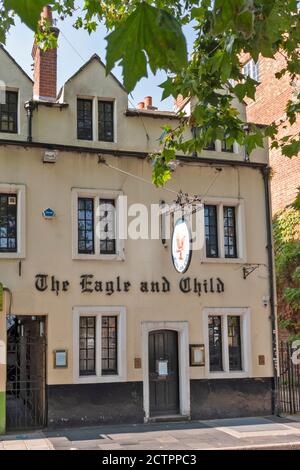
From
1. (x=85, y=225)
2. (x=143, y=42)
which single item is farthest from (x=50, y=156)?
(x=143, y=42)

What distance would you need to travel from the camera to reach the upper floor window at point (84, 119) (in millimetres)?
15773

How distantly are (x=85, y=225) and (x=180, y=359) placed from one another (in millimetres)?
4462

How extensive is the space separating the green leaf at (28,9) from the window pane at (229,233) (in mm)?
15087

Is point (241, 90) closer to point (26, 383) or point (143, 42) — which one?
point (143, 42)

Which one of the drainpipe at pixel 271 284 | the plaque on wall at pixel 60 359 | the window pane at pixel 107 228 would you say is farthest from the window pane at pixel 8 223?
the drainpipe at pixel 271 284

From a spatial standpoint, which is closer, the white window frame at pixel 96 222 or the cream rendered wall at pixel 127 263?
the cream rendered wall at pixel 127 263

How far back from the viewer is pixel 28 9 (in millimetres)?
1771

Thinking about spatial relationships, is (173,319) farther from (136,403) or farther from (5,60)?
(5,60)

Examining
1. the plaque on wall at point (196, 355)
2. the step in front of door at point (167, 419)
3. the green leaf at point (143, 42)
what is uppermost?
the green leaf at point (143, 42)

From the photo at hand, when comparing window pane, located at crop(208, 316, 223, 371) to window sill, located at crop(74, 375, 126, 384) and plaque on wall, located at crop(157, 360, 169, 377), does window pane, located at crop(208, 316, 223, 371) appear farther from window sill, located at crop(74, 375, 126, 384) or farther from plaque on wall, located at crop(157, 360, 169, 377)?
window sill, located at crop(74, 375, 126, 384)

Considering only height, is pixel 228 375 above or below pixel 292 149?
below

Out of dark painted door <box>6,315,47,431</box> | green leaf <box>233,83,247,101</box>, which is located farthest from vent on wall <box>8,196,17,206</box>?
green leaf <box>233,83,247,101</box>

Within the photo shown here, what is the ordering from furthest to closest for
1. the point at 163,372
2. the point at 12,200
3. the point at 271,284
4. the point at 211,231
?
the point at 271,284 < the point at 211,231 < the point at 163,372 < the point at 12,200

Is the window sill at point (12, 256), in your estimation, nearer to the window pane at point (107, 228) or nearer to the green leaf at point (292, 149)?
the window pane at point (107, 228)
